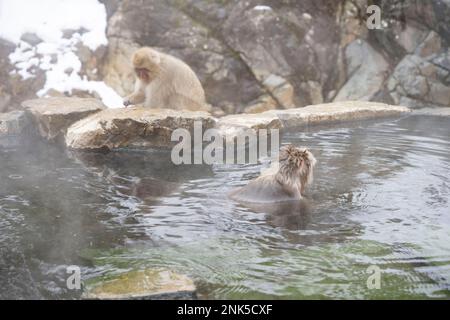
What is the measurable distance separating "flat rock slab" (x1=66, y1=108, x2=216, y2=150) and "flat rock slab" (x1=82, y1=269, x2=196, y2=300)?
3.36 meters

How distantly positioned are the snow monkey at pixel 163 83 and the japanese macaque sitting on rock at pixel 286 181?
109 inches

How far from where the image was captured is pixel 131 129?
6035mm

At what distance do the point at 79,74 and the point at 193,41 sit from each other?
6.74 ft

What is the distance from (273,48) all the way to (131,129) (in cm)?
456

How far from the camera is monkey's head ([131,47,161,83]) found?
252 inches

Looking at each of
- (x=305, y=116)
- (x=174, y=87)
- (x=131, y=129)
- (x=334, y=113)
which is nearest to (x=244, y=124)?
(x=174, y=87)

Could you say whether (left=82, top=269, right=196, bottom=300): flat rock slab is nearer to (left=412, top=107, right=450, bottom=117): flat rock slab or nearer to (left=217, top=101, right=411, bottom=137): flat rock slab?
(left=217, top=101, right=411, bottom=137): flat rock slab

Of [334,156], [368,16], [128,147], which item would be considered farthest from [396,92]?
[128,147]

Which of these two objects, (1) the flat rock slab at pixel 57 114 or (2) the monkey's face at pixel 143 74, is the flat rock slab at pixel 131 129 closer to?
(1) the flat rock slab at pixel 57 114

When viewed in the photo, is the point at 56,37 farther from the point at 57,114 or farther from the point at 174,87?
the point at 174,87

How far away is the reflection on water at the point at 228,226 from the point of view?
2.77 meters
